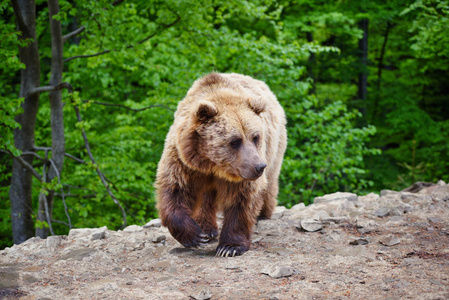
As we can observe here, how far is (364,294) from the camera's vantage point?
9.61 ft

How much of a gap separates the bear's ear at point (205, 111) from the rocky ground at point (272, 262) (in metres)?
1.34

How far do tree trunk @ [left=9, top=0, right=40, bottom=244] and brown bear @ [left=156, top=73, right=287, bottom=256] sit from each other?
13.4 ft

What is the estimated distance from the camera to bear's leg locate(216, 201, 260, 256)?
4.21m

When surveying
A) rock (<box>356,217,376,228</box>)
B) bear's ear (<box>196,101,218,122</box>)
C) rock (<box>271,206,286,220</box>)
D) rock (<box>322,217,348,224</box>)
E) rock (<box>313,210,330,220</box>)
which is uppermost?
bear's ear (<box>196,101,218,122</box>)

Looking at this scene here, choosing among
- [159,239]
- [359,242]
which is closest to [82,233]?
[159,239]

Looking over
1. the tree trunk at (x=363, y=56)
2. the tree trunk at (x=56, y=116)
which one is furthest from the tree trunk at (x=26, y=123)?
the tree trunk at (x=363, y=56)

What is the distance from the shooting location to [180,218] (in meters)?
4.15

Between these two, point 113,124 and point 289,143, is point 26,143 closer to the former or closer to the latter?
point 113,124

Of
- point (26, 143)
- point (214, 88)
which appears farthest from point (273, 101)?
point (26, 143)

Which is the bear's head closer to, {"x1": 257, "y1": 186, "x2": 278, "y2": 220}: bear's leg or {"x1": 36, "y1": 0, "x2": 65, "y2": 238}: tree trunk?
{"x1": 257, "y1": 186, "x2": 278, "y2": 220}: bear's leg

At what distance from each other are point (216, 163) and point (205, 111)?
50 centimetres

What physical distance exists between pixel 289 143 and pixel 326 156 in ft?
2.90

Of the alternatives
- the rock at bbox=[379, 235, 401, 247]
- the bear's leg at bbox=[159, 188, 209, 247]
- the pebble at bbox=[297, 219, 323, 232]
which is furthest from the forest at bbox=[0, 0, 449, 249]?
the rock at bbox=[379, 235, 401, 247]

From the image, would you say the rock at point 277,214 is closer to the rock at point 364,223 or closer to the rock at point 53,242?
the rock at point 364,223
